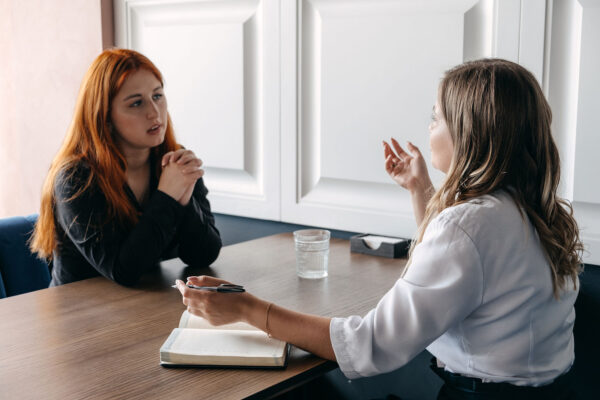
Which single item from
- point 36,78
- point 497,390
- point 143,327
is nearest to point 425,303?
point 497,390

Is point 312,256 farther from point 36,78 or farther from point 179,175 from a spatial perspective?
point 36,78

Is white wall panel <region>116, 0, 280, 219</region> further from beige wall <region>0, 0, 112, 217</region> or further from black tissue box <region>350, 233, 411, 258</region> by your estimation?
black tissue box <region>350, 233, 411, 258</region>

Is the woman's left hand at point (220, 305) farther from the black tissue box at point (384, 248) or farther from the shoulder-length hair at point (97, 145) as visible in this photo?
the black tissue box at point (384, 248)

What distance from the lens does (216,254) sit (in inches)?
65.6

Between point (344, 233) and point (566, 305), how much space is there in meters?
0.96

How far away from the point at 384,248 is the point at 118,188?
2.21 feet

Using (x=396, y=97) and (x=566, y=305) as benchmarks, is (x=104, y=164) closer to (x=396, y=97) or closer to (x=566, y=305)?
(x=396, y=97)

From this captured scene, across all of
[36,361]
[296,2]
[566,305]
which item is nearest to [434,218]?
[566,305]

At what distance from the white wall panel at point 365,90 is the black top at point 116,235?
1.50 feet

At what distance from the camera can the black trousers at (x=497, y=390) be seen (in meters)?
1.05

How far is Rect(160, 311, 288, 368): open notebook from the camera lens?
3.36 ft

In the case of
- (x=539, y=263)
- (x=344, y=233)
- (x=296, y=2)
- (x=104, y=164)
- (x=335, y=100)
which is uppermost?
(x=296, y=2)

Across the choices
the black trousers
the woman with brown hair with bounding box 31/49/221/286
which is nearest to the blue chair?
the woman with brown hair with bounding box 31/49/221/286

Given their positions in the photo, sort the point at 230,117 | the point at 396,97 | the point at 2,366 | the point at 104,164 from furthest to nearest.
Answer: the point at 230,117 < the point at 396,97 < the point at 104,164 < the point at 2,366
